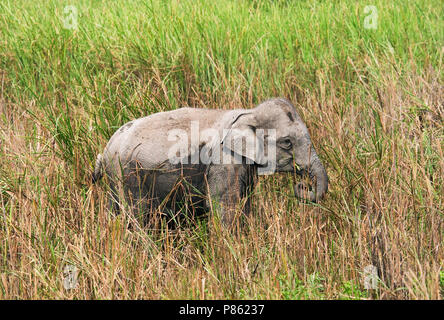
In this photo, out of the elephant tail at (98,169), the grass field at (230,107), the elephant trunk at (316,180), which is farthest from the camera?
the elephant tail at (98,169)

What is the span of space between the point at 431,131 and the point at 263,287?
6.11 feet

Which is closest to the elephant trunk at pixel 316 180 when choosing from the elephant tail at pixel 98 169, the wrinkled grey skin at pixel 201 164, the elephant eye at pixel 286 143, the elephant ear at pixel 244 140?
the wrinkled grey skin at pixel 201 164

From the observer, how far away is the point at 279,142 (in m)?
3.44

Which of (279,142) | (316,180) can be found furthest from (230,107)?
(316,180)

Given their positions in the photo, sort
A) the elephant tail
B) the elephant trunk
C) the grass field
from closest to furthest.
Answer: the grass field < the elephant trunk < the elephant tail

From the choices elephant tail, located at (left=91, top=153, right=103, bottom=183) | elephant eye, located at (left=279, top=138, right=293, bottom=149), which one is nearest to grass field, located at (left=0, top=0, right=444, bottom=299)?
elephant tail, located at (left=91, top=153, right=103, bottom=183)

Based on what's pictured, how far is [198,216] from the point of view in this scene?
11.7 ft

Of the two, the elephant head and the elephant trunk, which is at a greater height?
the elephant head

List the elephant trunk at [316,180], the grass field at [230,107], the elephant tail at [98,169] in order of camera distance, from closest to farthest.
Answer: the grass field at [230,107]
the elephant trunk at [316,180]
the elephant tail at [98,169]

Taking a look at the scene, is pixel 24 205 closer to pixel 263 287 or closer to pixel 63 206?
pixel 63 206

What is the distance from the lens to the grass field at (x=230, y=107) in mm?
2945

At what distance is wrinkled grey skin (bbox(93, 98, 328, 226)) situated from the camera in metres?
3.37

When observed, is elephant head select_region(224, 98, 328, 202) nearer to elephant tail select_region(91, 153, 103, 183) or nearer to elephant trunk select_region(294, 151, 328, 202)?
elephant trunk select_region(294, 151, 328, 202)

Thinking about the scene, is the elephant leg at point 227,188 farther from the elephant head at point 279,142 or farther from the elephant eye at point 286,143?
the elephant eye at point 286,143
